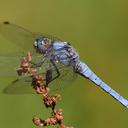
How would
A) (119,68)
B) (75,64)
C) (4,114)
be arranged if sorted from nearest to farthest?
(75,64) < (4,114) < (119,68)

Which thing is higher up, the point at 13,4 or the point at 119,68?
the point at 13,4

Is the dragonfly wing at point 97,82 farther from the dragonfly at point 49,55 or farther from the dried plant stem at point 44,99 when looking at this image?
the dried plant stem at point 44,99

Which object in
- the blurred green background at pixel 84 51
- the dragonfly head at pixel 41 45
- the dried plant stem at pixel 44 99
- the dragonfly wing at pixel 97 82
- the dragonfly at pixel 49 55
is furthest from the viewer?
the blurred green background at pixel 84 51

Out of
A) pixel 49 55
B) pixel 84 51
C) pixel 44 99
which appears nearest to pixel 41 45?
pixel 49 55

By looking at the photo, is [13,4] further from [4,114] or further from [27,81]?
[27,81]

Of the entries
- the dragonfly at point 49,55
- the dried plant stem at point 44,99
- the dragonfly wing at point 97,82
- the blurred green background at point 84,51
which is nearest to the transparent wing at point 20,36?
the dragonfly at point 49,55

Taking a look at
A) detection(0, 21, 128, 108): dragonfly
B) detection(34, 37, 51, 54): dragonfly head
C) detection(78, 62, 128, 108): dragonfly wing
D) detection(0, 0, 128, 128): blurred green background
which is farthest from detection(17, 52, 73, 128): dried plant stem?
detection(0, 0, 128, 128): blurred green background

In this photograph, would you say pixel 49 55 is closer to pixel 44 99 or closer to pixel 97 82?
pixel 97 82

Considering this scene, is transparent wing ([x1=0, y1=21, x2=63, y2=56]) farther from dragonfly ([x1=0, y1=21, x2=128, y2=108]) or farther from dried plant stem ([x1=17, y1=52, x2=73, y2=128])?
dried plant stem ([x1=17, y1=52, x2=73, y2=128])

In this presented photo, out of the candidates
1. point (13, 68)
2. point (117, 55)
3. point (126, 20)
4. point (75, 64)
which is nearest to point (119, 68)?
point (117, 55)
